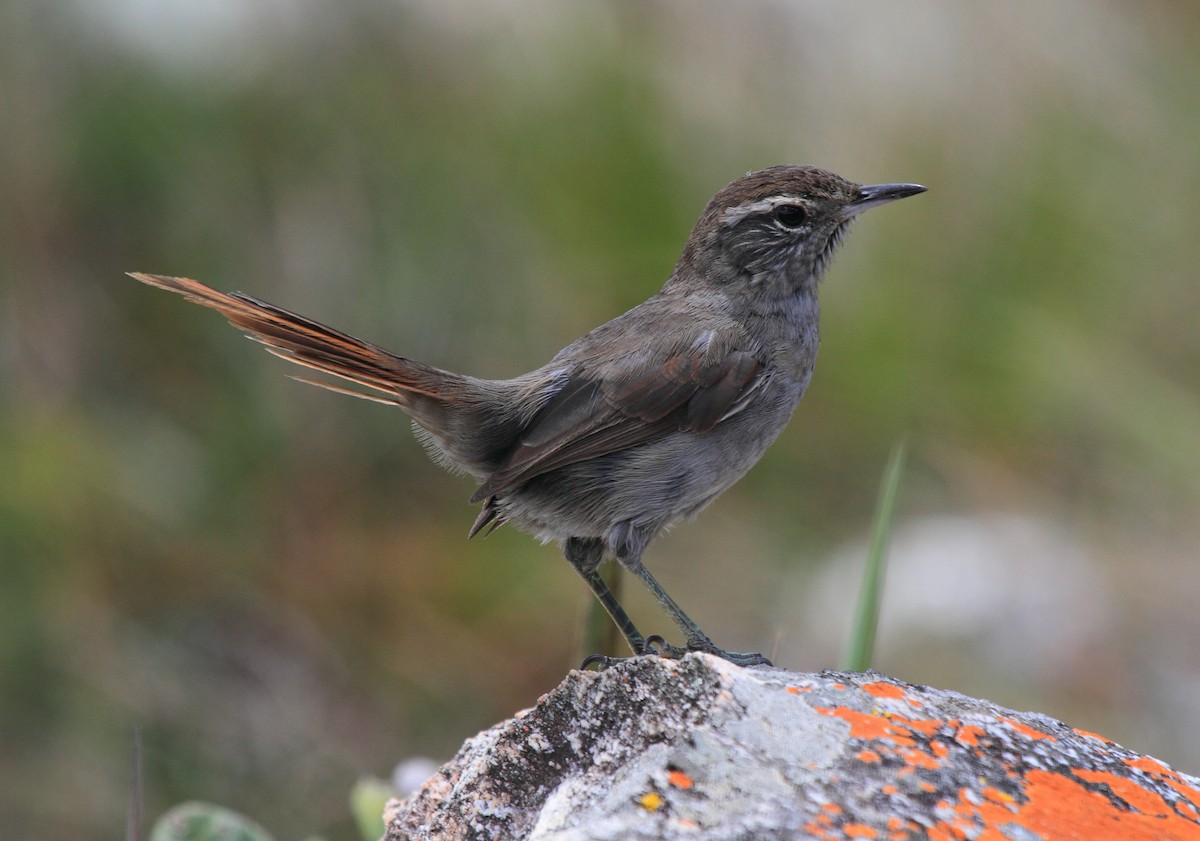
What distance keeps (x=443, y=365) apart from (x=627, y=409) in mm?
3036

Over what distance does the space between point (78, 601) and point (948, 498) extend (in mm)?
4950

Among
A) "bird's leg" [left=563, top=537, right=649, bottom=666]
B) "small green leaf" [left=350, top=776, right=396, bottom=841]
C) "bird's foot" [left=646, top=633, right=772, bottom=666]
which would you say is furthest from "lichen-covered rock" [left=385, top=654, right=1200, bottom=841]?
"bird's leg" [left=563, top=537, right=649, bottom=666]

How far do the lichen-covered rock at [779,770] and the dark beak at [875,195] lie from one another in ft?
6.74

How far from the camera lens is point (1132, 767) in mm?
2875

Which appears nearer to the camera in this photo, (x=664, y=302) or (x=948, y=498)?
(x=664, y=302)

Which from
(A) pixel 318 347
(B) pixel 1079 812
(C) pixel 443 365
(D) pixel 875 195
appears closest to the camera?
(B) pixel 1079 812

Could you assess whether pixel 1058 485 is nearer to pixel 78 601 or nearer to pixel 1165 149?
pixel 1165 149

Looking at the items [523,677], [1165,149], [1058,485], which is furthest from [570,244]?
[1165,149]

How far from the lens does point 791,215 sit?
15.1 feet

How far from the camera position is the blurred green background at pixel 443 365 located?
6215mm

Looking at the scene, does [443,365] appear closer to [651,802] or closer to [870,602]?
[870,602]

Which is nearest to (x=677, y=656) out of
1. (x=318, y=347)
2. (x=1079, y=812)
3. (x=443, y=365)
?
(x=1079, y=812)

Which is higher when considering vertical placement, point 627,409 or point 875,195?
point 875,195

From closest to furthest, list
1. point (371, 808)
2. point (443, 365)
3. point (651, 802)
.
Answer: point (651, 802)
point (371, 808)
point (443, 365)
